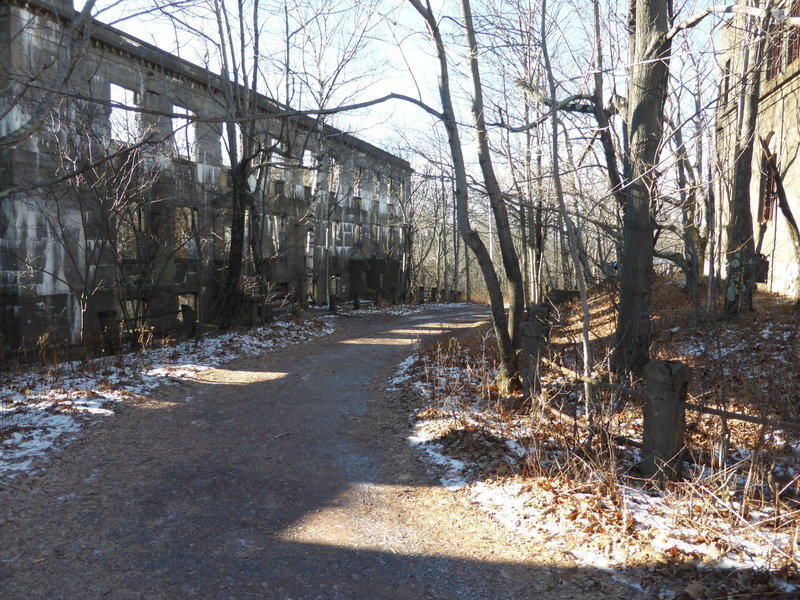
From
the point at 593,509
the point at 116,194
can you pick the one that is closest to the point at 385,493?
A: the point at 593,509

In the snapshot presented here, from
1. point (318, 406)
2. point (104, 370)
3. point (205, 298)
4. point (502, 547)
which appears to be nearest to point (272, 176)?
point (205, 298)

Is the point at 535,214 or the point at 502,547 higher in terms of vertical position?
the point at 535,214

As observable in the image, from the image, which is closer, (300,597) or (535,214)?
(300,597)

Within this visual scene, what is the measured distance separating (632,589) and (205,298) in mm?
18744

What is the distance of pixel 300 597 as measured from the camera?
12.0 ft

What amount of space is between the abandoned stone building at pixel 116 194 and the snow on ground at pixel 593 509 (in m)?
5.92

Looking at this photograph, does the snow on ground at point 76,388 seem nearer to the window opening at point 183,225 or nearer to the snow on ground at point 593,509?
the snow on ground at point 593,509

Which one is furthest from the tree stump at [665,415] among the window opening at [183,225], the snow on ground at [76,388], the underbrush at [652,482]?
the window opening at [183,225]

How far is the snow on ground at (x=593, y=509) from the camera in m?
3.90

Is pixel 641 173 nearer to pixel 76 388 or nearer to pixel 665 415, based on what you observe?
pixel 665 415

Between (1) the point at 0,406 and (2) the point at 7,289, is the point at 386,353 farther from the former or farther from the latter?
(2) the point at 7,289

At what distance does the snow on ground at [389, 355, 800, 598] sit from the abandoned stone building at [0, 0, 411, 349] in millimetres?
5923

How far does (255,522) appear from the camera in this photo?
186 inches

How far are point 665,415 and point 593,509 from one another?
1109 mm
